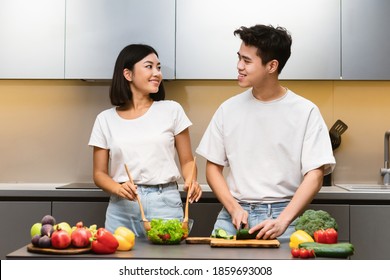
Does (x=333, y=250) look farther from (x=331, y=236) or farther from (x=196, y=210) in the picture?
(x=196, y=210)

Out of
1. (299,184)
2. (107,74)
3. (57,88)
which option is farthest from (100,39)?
(299,184)

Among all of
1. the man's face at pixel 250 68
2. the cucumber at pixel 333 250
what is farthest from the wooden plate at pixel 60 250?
the man's face at pixel 250 68

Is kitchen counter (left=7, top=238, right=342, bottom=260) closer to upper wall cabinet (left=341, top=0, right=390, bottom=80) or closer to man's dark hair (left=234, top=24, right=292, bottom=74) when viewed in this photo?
man's dark hair (left=234, top=24, right=292, bottom=74)

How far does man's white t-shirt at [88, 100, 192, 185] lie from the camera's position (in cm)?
303

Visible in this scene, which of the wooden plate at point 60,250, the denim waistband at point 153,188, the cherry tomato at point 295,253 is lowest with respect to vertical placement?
the wooden plate at point 60,250

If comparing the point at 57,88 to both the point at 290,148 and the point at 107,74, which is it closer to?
the point at 107,74

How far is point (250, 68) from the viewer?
2.82 m

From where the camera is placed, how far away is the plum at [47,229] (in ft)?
7.43

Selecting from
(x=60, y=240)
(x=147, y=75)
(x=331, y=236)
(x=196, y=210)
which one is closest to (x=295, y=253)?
(x=331, y=236)

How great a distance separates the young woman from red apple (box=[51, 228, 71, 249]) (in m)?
0.67

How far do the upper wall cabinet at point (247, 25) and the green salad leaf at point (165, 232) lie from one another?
5.32 feet

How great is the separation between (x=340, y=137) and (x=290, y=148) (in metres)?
1.50

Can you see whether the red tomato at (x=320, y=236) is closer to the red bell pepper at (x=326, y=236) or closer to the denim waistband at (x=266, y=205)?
the red bell pepper at (x=326, y=236)

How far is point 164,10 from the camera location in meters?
3.90
